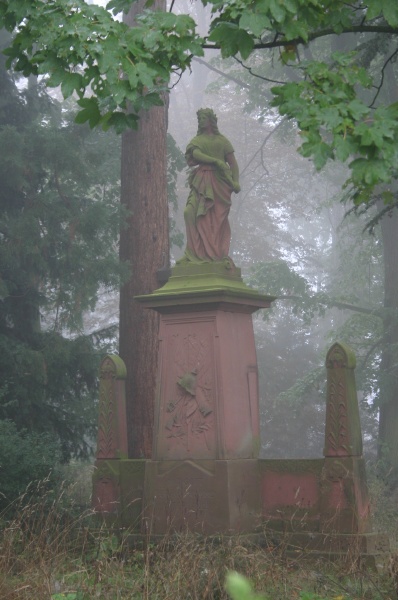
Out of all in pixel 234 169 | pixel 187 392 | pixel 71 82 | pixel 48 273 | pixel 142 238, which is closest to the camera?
pixel 71 82

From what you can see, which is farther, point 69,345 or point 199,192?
point 69,345

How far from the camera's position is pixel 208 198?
9531mm

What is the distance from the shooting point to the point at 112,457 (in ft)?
31.6

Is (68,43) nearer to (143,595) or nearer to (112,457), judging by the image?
(143,595)

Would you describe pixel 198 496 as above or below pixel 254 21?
below

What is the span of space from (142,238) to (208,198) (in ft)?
10.7

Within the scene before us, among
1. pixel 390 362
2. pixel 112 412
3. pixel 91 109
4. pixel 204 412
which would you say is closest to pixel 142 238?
pixel 112 412

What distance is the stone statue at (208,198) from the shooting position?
9.42 metres

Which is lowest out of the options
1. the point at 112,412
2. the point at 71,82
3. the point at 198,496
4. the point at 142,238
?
the point at 198,496

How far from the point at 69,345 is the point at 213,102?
83.9 feet

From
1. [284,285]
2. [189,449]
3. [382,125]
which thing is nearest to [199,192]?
[189,449]

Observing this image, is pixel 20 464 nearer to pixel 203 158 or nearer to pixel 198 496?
pixel 198 496

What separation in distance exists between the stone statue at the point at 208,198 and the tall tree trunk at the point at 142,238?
273cm

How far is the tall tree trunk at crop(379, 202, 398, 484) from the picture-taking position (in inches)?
708
